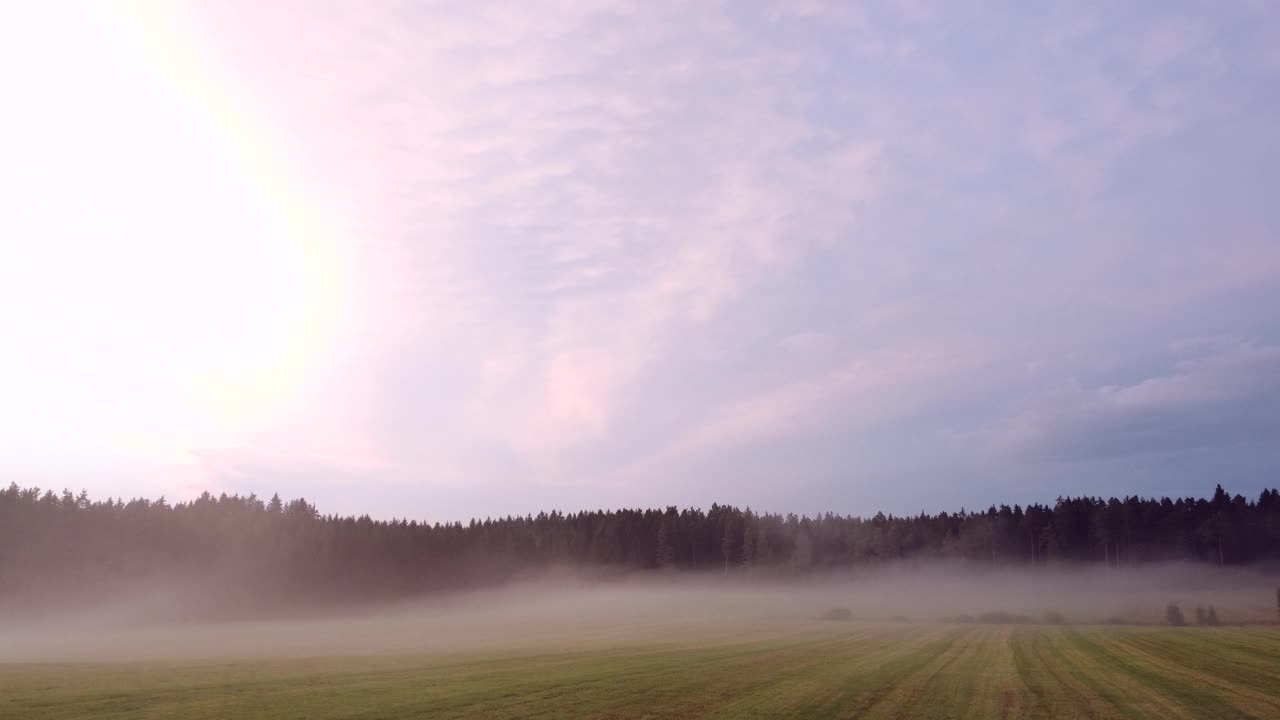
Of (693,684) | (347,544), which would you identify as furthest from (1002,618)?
(347,544)

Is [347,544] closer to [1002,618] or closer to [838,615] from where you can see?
[838,615]

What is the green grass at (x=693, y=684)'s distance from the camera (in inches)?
1123

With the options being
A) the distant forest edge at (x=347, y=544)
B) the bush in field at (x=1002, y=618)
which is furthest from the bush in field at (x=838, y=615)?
the distant forest edge at (x=347, y=544)

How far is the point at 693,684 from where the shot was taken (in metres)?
35.5

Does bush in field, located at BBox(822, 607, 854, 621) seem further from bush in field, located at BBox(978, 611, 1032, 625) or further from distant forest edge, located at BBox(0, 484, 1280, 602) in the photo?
distant forest edge, located at BBox(0, 484, 1280, 602)

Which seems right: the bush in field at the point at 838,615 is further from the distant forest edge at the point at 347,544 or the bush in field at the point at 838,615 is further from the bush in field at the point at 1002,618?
the distant forest edge at the point at 347,544

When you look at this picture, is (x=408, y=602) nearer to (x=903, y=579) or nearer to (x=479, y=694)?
(x=903, y=579)

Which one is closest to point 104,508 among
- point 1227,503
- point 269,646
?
point 269,646

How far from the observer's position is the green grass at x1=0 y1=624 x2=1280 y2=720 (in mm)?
28531

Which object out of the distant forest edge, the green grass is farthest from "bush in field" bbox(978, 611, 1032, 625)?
the distant forest edge

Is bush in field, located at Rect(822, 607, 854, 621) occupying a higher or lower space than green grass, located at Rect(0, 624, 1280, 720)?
lower

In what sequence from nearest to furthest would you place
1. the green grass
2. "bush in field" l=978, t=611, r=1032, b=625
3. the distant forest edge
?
1. the green grass
2. "bush in field" l=978, t=611, r=1032, b=625
3. the distant forest edge

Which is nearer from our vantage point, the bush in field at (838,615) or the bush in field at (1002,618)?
the bush in field at (1002,618)

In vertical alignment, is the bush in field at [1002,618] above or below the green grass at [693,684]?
below
